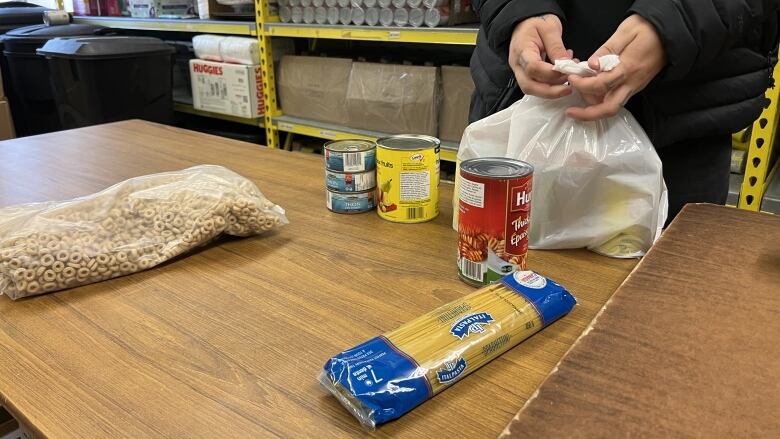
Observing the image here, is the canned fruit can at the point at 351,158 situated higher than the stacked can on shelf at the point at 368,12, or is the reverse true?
the stacked can on shelf at the point at 368,12

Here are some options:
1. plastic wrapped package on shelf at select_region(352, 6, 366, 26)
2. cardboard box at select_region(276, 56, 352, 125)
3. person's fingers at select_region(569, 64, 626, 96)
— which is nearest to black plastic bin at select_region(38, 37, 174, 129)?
cardboard box at select_region(276, 56, 352, 125)

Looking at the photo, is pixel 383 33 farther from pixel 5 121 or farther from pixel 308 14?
pixel 5 121

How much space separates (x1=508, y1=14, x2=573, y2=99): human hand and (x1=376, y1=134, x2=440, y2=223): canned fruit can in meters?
0.14

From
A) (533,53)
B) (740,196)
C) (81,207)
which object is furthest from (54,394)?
(740,196)

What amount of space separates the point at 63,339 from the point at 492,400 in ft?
1.31

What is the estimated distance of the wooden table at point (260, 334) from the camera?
434 millimetres

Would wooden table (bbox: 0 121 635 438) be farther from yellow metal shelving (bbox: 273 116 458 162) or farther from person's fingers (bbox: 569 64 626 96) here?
yellow metal shelving (bbox: 273 116 458 162)

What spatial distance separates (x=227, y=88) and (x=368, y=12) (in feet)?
2.72

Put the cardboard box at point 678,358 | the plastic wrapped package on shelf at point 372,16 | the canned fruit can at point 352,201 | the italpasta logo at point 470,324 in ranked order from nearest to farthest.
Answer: the cardboard box at point 678,358, the italpasta logo at point 470,324, the canned fruit can at point 352,201, the plastic wrapped package on shelf at point 372,16

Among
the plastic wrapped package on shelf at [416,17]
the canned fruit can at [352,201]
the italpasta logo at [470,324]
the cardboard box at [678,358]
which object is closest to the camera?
the cardboard box at [678,358]

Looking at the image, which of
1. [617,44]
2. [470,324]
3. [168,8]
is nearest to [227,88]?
[168,8]

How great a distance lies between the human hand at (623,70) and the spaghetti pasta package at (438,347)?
24 cm

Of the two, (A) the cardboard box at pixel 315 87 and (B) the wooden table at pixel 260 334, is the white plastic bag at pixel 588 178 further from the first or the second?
(A) the cardboard box at pixel 315 87

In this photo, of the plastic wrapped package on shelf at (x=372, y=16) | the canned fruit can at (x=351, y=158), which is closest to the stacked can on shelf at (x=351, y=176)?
the canned fruit can at (x=351, y=158)
